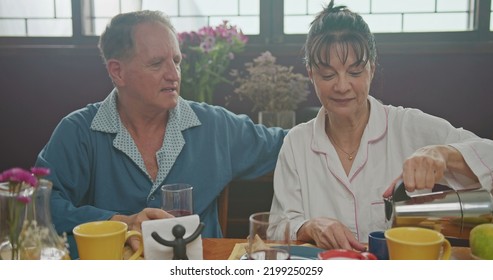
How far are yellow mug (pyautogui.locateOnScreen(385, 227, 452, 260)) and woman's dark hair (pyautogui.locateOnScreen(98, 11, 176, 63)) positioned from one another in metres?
0.92

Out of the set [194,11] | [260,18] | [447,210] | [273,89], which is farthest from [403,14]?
[447,210]

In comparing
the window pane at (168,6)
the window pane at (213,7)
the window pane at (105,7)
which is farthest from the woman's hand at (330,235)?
the window pane at (105,7)

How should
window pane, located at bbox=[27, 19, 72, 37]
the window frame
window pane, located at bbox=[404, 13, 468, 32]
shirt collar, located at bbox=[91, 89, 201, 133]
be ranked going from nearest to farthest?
shirt collar, located at bbox=[91, 89, 201, 133], the window frame, window pane, located at bbox=[404, 13, 468, 32], window pane, located at bbox=[27, 19, 72, 37]

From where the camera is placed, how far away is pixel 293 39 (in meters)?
2.76

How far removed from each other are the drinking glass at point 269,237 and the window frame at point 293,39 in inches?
77.1

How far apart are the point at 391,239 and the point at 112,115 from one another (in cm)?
90

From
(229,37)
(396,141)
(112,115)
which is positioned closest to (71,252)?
(112,115)

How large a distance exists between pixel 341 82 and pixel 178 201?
1.64 ft

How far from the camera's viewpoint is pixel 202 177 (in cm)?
142

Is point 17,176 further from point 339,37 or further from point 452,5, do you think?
point 452,5

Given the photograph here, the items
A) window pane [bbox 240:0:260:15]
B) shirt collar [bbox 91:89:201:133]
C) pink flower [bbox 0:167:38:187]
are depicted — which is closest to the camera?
pink flower [bbox 0:167:38:187]

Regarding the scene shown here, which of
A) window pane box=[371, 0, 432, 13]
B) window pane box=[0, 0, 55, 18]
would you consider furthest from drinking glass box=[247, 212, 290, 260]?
window pane box=[0, 0, 55, 18]

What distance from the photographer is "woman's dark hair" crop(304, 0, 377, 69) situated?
1285 millimetres

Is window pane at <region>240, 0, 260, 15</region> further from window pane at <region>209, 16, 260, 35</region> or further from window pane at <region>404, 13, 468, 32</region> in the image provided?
window pane at <region>404, 13, 468, 32</region>
